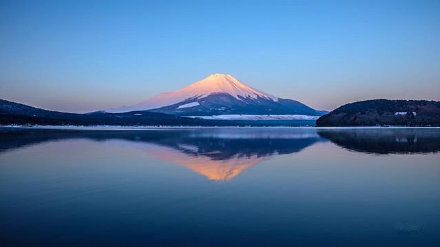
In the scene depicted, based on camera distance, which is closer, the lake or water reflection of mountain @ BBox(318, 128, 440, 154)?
the lake

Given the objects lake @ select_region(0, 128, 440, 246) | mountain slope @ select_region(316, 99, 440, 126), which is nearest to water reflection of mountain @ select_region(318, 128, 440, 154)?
lake @ select_region(0, 128, 440, 246)

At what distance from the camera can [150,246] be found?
20.5 feet

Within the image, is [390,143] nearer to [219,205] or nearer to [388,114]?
[219,205]

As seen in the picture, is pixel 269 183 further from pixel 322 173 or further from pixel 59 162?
pixel 59 162

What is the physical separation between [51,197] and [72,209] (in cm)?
171

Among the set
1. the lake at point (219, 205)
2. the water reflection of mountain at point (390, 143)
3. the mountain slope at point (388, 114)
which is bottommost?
the lake at point (219, 205)

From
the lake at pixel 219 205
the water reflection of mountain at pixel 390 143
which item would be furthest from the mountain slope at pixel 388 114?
the lake at pixel 219 205

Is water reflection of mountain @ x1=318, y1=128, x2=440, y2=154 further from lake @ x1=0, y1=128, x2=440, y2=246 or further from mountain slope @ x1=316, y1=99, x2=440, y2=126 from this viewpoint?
mountain slope @ x1=316, y1=99, x2=440, y2=126

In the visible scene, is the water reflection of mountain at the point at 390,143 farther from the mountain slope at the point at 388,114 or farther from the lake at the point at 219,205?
the mountain slope at the point at 388,114

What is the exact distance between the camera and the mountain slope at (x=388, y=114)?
11643 centimetres

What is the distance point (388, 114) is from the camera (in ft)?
402

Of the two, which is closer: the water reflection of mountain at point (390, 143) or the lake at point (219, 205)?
the lake at point (219, 205)

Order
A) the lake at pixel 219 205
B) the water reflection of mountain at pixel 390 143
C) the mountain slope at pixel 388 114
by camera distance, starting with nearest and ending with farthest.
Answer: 1. the lake at pixel 219 205
2. the water reflection of mountain at pixel 390 143
3. the mountain slope at pixel 388 114

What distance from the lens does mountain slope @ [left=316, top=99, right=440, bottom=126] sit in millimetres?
116425
